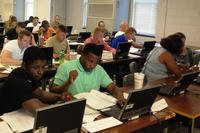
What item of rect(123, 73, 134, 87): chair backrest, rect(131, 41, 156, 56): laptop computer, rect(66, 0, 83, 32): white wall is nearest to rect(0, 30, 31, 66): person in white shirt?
rect(123, 73, 134, 87): chair backrest

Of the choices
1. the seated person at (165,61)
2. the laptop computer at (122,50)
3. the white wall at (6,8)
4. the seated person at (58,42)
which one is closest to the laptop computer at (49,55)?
the seated person at (58,42)

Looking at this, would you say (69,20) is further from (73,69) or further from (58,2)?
(73,69)

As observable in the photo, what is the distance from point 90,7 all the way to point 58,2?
5.84 feet

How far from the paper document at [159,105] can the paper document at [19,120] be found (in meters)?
1.04

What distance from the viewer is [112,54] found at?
5.01 m

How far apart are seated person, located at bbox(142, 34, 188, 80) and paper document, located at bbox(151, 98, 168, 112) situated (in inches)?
39.1

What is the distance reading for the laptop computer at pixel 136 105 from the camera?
77.8 inches

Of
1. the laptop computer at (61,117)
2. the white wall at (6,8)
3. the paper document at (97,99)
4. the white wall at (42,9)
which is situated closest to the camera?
the laptop computer at (61,117)

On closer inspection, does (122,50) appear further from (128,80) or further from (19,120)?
(19,120)

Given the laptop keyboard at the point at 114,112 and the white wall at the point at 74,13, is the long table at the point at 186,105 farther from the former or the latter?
the white wall at the point at 74,13

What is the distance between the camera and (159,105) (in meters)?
2.51

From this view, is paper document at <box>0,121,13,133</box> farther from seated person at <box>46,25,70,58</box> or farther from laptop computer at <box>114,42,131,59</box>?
laptop computer at <box>114,42,131,59</box>

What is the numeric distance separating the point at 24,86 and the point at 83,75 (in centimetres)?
78

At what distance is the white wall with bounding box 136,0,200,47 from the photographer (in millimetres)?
6398
